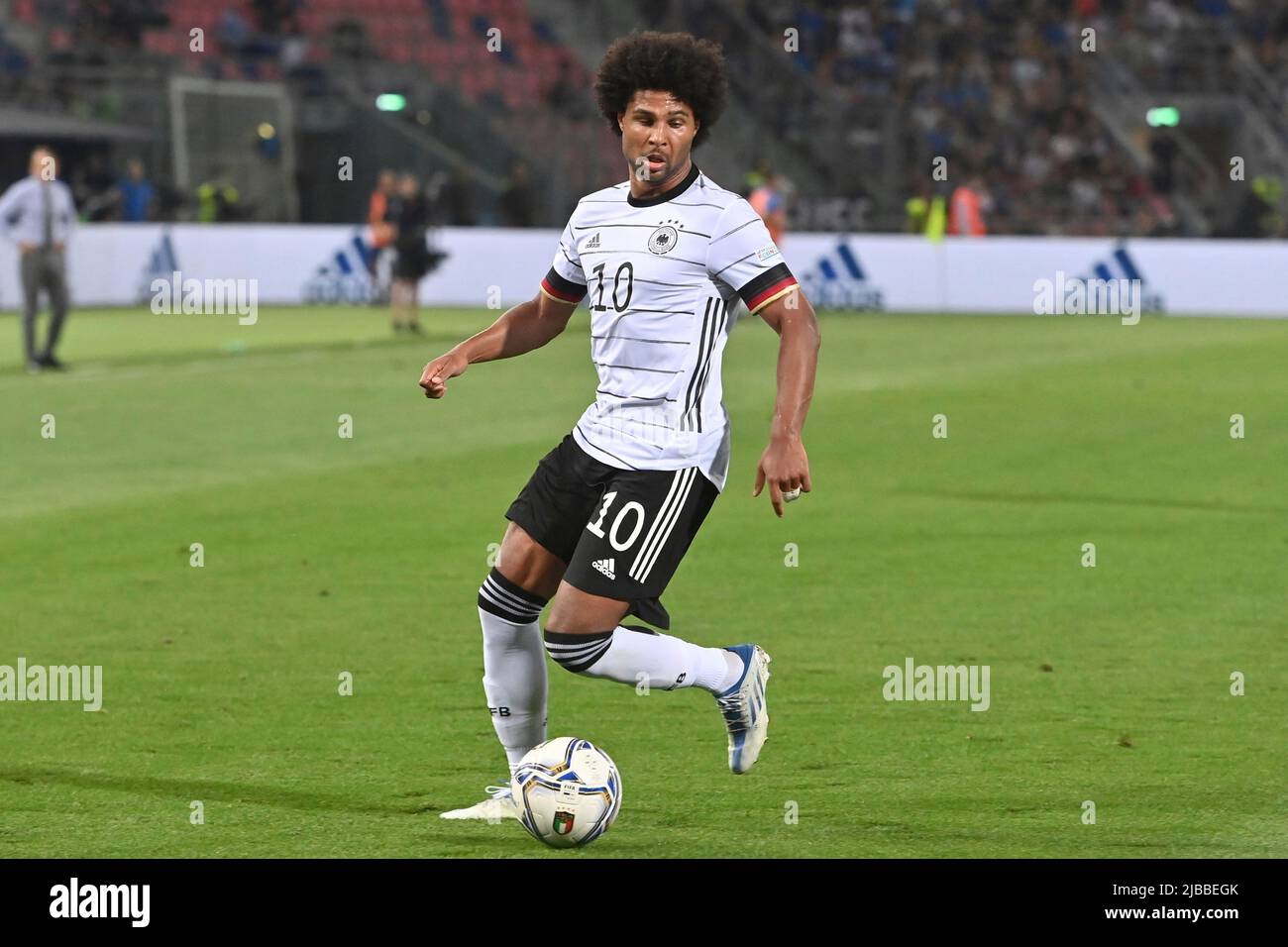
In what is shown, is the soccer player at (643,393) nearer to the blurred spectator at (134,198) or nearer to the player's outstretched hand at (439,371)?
the player's outstretched hand at (439,371)

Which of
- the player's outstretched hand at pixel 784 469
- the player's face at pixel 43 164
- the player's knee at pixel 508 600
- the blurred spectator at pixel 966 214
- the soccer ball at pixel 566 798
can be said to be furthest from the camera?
the blurred spectator at pixel 966 214

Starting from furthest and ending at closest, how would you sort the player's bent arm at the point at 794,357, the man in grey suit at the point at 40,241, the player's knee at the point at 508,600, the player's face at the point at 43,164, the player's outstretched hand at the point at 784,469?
the man in grey suit at the point at 40,241
the player's face at the point at 43,164
the player's knee at the point at 508,600
the player's bent arm at the point at 794,357
the player's outstretched hand at the point at 784,469

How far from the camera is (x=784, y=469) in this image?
554 centimetres

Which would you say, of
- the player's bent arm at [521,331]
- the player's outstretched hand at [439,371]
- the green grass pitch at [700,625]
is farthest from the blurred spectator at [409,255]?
the player's outstretched hand at [439,371]

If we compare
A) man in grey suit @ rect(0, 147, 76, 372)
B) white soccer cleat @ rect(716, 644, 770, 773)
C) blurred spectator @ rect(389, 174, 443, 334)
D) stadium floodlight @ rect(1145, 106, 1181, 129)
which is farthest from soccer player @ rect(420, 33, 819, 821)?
stadium floodlight @ rect(1145, 106, 1181, 129)

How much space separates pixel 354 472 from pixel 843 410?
569 centimetres

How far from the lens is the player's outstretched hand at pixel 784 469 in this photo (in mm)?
5539

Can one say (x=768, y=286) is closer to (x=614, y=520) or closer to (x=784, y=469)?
(x=784, y=469)

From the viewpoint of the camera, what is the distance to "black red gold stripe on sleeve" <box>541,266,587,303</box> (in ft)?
20.7

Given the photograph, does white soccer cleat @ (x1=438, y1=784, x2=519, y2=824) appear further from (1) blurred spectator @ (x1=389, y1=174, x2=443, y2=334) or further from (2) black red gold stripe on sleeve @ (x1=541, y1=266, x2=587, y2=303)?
(1) blurred spectator @ (x1=389, y1=174, x2=443, y2=334)

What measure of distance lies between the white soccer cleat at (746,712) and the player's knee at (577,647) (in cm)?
54

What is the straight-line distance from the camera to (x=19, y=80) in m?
38.4
